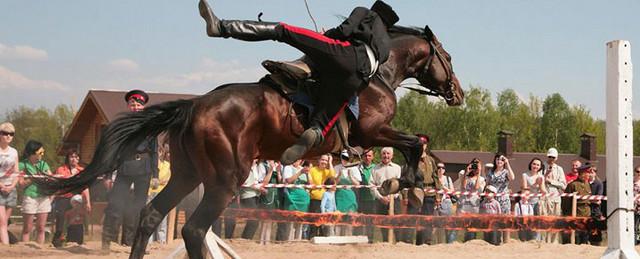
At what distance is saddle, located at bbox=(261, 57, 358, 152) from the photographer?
716 centimetres

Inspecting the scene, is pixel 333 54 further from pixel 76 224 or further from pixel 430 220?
pixel 430 220

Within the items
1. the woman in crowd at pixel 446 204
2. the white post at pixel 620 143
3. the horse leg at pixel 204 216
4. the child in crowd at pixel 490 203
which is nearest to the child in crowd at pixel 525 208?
the child in crowd at pixel 490 203

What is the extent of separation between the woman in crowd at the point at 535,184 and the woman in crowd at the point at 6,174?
8499 mm

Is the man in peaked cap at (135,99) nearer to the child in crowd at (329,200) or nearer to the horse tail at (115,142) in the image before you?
the horse tail at (115,142)

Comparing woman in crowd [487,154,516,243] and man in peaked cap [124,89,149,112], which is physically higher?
man in peaked cap [124,89,149,112]

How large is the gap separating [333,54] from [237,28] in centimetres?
96

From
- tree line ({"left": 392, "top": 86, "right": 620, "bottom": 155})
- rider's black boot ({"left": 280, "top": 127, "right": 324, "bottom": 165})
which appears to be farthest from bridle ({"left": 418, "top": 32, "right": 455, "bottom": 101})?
tree line ({"left": 392, "top": 86, "right": 620, "bottom": 155})

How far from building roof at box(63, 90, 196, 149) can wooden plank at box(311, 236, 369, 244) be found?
58.1 ft

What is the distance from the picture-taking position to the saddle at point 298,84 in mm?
7160

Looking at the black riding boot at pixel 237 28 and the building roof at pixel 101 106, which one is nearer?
the black riding boot at pixel 237 28

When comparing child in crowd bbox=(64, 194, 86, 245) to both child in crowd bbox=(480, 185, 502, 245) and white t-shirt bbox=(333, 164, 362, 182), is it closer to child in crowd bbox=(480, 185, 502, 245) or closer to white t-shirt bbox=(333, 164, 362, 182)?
white t-shirt bbox=(333, 164, 362, 182)

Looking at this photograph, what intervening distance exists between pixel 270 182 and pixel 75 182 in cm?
576

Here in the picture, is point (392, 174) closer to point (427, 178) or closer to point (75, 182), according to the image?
point (427, 178)

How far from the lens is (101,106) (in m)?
30.6
